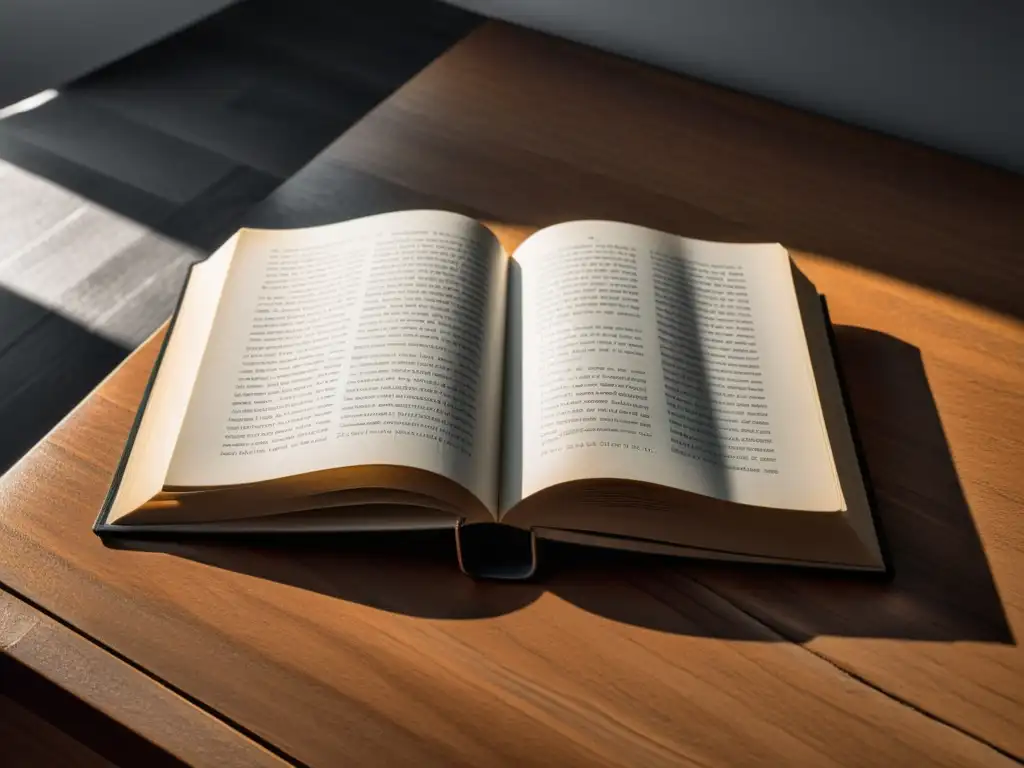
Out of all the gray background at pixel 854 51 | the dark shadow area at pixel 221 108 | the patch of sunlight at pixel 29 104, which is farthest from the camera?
the patch of sunlight at pixel 29 104

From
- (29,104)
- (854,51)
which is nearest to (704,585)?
(854,51)

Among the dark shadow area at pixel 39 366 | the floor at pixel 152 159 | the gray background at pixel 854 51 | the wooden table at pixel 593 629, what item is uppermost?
the gray background at pixel 854 51

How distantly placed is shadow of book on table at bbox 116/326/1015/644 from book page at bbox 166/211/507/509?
0.07m

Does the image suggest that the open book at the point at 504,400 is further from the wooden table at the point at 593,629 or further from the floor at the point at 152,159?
the floor at the point at 152,159

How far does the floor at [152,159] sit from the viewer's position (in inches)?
51.4

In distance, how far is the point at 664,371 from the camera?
0.62 metres

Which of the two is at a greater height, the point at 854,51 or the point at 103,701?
the point at 854,51

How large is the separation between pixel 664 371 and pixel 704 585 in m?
0.15

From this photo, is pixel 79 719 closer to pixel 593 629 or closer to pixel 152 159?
pixel 593 629

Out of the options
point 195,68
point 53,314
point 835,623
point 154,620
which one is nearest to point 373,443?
point 154,620

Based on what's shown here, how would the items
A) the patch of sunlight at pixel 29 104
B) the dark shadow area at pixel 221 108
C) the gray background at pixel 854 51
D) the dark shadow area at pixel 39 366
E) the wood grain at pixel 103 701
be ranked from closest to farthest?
the wood grain at pixel 103 701 → the gray background at pixel 854 51 → the dark shadow area at pixel 39 366 → the dark shadow area at pixel 221 108 → the patch of sunlight at pixel 29 104

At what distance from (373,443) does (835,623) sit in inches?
12.1

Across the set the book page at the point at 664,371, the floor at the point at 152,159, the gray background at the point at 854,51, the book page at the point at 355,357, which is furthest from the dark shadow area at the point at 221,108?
the book page at the point at 664,371

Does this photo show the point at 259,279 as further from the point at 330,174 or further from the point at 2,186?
the point at 2,186
